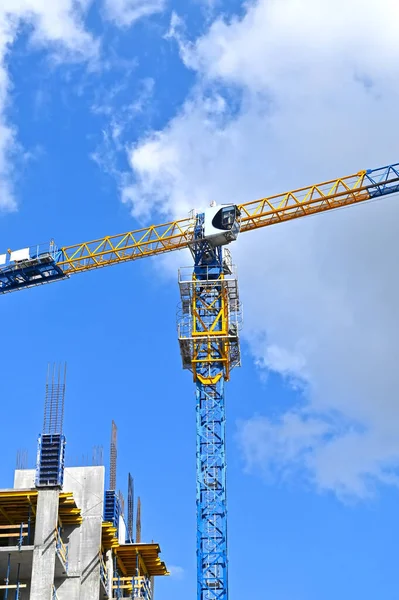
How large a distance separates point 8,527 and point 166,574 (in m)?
17.6

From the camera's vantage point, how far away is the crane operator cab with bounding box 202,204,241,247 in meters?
71.1

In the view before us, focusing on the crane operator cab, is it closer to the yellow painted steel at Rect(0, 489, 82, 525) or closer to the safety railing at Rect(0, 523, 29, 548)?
the yellow painted steel at Rect(0, 489, 82, 525)

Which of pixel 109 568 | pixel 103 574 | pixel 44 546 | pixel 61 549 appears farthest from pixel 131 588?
pixel 44 546

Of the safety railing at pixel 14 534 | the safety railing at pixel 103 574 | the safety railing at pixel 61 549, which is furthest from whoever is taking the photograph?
the safety railing at pixel 103 574

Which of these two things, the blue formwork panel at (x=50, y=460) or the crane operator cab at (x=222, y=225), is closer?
the blue formwork panel at (x=50, y=460)

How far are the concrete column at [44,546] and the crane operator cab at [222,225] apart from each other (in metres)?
26.9

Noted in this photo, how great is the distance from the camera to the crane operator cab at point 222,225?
71125mm

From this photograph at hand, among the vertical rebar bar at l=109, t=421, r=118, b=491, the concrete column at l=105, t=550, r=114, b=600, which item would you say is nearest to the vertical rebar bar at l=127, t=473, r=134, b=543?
the vertical rebar bar at l=109, t=421, r=118, b=491

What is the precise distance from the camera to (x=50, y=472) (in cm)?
4841

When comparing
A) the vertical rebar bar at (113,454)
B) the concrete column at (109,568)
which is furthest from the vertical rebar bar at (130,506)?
the concrete column at (109,568)

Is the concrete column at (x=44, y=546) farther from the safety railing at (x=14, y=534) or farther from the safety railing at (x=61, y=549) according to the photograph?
the safety railing at (x=14, y=534)

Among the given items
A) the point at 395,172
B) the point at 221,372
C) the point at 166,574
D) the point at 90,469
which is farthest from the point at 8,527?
the point at 395,172

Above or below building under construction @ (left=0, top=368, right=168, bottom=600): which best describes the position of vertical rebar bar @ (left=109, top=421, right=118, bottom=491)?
above

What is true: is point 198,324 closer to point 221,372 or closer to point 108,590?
point 221,372
